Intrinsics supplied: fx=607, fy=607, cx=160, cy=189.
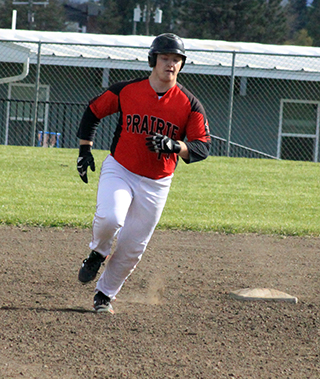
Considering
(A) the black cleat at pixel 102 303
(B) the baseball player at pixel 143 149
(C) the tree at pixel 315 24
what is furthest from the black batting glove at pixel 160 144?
(C) the tree at pixel 315 24

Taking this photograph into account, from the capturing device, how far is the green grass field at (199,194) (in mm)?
8117

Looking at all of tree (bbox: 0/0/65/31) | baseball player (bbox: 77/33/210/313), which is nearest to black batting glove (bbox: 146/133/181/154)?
baseball player (bbox: 77/33/210/313)

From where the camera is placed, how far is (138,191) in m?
4.50

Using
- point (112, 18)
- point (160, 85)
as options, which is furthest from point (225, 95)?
point (112, 18)

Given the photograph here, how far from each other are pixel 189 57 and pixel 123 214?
14.4m

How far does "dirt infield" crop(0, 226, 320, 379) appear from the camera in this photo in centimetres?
358

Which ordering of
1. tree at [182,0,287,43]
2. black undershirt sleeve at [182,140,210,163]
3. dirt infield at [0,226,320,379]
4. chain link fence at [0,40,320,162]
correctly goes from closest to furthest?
1. dirt infield at [0,226,320,379]
2. black undershirt sleeve at [182,140,210,163]
3. chain link fence at [0,40,320,162]
4. tree at [182,0,287,43]

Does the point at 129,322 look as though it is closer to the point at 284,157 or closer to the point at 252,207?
the point at 252,207

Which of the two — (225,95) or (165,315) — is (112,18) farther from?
(165,315)

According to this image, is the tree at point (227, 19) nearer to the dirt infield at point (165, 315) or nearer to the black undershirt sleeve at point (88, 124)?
the dirt infield at point (165, 315)

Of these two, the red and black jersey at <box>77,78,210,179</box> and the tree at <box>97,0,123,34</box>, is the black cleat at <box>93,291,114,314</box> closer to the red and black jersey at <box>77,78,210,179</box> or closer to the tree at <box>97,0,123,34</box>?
the red and black jersey at <box>77,78,210,179</box>

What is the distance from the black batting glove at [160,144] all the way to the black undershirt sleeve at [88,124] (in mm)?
694

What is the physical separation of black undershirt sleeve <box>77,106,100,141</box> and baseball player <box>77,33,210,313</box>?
0.43 ft

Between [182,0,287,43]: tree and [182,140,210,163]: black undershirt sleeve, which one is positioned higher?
[182,0,287,43]: tree
